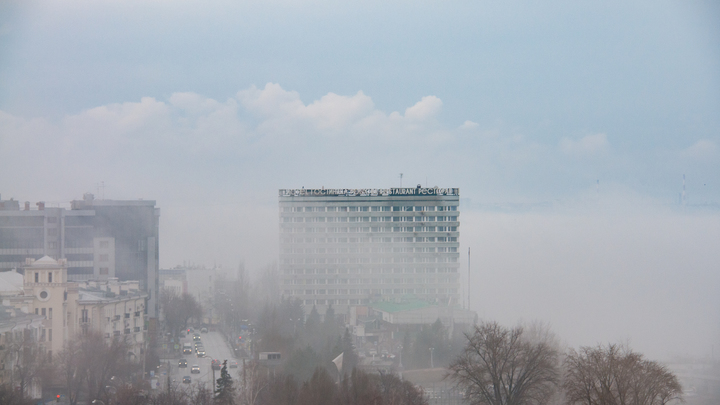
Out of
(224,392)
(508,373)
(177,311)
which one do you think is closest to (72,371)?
(224,392)

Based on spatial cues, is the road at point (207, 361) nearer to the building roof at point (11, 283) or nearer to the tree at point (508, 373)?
the building roof at point (11, 283)

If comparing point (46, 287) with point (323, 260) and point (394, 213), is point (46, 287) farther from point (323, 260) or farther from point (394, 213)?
point (394, 213)

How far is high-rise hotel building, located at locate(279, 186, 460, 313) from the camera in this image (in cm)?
3838

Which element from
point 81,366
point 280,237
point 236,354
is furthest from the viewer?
point 280,237

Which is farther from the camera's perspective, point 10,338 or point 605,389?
point 10,338

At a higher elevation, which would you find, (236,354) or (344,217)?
(344,217)

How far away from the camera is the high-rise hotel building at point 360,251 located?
38.4 meters

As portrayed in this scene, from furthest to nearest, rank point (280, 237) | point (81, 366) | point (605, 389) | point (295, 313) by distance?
point (280, 237), point (295, 313), point (81, 366), point (605, 389)

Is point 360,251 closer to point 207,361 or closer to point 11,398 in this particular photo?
point 207,361

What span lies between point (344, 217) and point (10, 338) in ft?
70.7

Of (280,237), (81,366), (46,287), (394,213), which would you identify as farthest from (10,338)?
(394,213)

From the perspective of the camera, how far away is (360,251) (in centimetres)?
3862

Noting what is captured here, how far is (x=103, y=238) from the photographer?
3469 centimetres

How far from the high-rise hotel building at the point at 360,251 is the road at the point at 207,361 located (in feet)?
20.4
